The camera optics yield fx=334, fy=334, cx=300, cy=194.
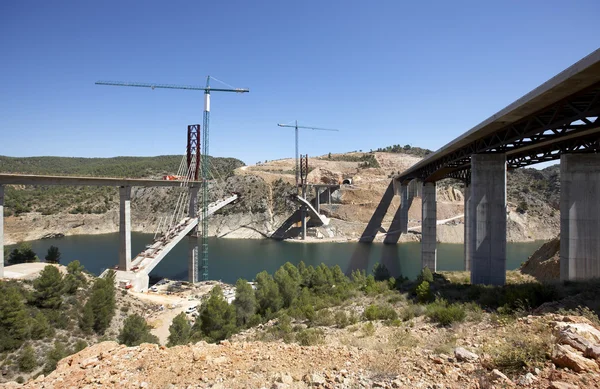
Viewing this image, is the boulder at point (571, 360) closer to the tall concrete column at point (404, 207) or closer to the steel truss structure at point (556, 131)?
the steel truss structure at point (556, 131)

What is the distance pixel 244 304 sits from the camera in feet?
54.2

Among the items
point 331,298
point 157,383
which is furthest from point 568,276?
point 157,383

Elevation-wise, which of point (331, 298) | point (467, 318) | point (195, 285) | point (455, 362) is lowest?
point (195, 285)

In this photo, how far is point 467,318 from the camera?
9.66m

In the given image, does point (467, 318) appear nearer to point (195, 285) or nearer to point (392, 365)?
point (392, 365)

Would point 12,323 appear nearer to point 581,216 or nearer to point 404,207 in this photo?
point 581,216

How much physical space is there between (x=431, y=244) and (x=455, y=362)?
102 ft

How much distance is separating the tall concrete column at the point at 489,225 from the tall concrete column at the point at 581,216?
8.51 feet

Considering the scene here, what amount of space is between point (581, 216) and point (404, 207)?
43631 mm

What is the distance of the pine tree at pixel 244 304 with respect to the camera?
15.9 m

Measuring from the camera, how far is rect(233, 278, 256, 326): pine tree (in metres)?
15.9

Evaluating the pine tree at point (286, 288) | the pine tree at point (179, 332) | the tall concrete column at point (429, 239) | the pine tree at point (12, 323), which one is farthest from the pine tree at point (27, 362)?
the tall concrete column at point (429, 239)

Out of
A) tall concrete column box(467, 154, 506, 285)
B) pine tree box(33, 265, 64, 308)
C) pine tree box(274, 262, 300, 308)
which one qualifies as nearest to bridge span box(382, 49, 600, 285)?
tall concrete column box(467, 154, 506, 285)

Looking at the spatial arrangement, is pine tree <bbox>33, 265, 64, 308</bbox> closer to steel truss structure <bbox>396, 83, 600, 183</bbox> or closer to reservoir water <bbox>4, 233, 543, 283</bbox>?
reservoir water <bbox>4, 233, 543, 283</bbox>
